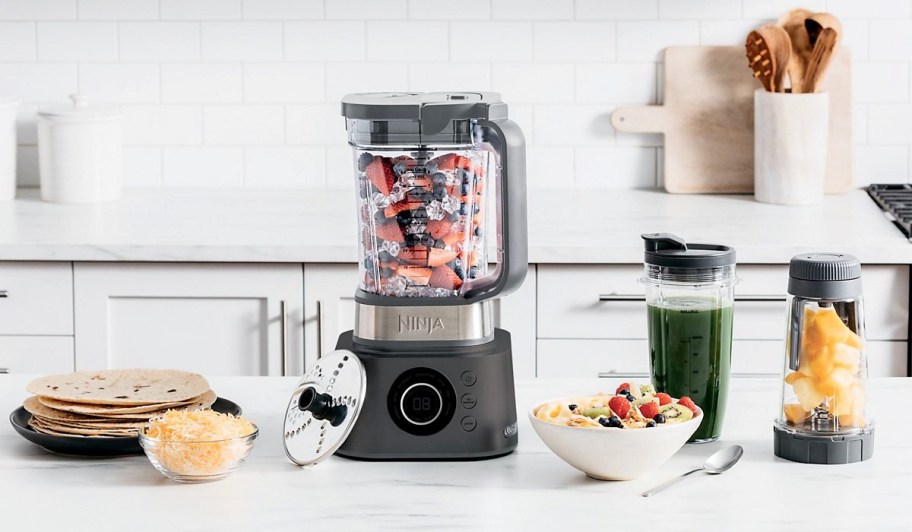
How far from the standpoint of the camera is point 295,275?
9.25 feet

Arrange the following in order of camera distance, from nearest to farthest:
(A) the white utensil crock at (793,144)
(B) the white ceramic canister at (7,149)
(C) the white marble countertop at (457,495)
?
(C) the white marble countertop at (457,495), (A) the white utensil crock at (793,144), (B) the white ceramic canister at (7,149)

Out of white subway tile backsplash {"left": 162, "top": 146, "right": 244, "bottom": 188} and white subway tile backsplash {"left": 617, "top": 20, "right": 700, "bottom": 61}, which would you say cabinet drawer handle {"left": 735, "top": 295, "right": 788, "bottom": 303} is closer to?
white subway tile backsplash {"left": 617, "top": 20, "right": 700, "bottom": 61}

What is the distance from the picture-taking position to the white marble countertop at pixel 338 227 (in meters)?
2.75

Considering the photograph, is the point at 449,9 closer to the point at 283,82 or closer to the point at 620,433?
the point at 283,82

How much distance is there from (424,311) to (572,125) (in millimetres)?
2096

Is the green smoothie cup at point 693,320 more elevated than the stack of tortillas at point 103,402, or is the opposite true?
the green smoothie cup at point 693,320

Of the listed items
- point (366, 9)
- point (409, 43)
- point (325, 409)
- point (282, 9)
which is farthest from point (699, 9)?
point (325, 409)

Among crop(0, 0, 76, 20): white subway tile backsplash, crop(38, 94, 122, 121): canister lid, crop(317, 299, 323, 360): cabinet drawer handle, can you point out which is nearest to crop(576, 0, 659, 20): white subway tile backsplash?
crop(317, 299, 323, 360): cabinet drawer handle

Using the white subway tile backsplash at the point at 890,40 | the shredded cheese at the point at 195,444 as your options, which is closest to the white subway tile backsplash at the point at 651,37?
the white subway tile backsplash at the point at 890,40

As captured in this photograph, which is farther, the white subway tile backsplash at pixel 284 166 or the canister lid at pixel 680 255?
the white subway tile backsplash at pixel 284 166

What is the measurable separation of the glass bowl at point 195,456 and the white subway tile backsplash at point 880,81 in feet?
8.38

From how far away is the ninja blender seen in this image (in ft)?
4.85

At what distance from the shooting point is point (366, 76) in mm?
3486

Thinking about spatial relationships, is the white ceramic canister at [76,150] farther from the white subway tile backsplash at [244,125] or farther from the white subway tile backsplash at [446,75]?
the white subway tile backsplash at [446,75]
